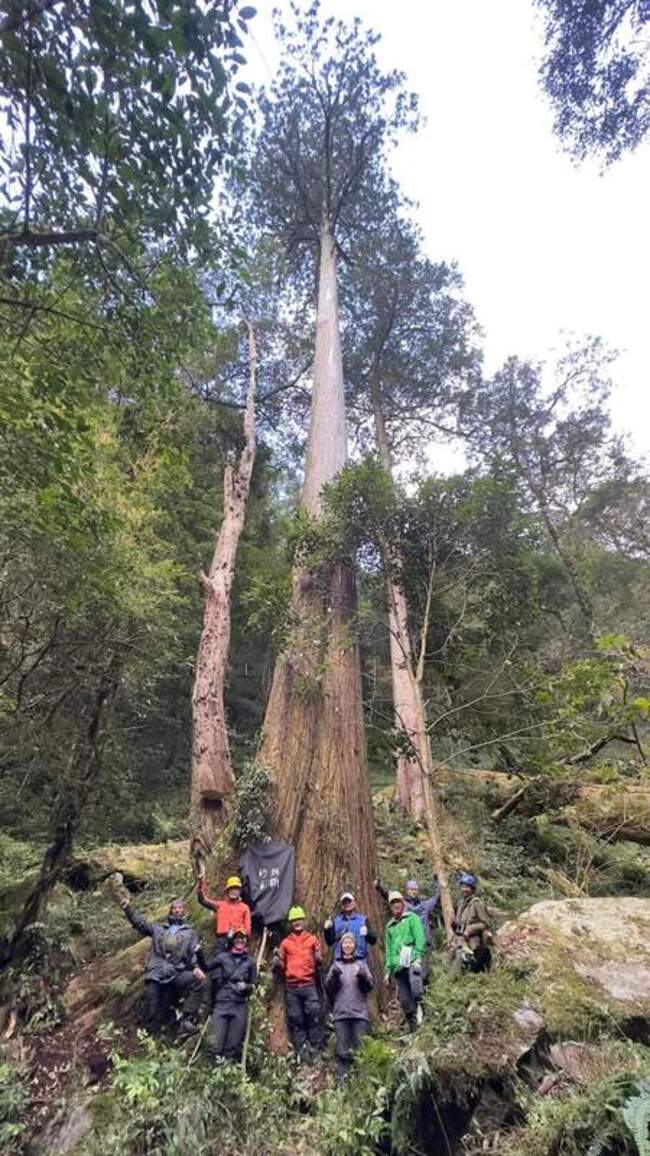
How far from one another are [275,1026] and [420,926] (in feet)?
4.09

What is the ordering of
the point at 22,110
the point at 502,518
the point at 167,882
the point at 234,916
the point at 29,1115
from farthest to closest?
the point at 167,882 < the point at 502,518 < the point at 234,916 < the point at 29,1115 < the point at 22,110

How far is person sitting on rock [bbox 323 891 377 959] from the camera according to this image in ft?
15.0

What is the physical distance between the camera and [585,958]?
411 centimetres

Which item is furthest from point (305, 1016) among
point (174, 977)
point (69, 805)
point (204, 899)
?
point (69, 805)

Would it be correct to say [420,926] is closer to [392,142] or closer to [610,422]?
[610,422]

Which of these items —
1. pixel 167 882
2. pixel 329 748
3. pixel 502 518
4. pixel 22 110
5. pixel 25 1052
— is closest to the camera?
pixel 22 110

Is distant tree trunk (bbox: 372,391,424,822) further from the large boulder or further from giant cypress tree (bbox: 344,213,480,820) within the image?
giant cypress tree (bbox: 344,213,480,820)

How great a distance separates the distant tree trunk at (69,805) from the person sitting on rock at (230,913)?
7.13 ft

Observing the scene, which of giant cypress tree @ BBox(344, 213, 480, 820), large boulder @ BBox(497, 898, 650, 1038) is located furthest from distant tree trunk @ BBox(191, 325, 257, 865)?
giant cypress tree @ BBox(344, 213, 480, 820)

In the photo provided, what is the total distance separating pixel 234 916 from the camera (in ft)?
15.5

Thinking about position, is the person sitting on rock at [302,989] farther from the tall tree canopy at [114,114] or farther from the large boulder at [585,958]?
the tall tree canopy at [114,114]

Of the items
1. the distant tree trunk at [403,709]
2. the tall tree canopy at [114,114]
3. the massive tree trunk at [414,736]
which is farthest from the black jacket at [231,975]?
the tall tree canopy at [114,114]

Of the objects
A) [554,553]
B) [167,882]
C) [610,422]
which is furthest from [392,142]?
[167,882]

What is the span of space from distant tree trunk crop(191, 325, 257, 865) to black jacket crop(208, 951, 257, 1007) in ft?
3.50
